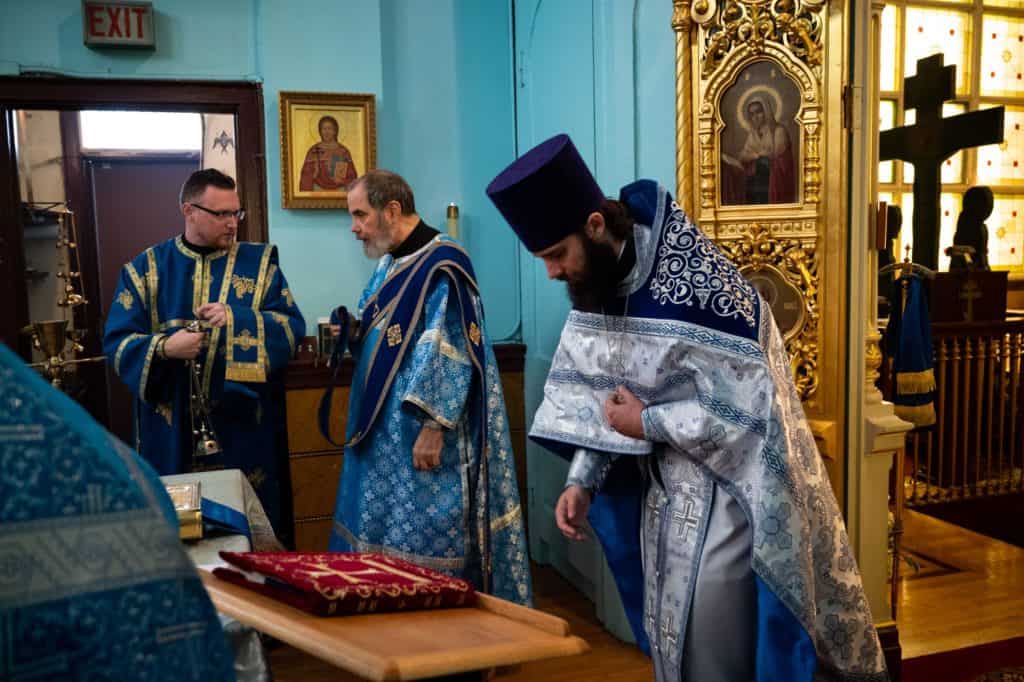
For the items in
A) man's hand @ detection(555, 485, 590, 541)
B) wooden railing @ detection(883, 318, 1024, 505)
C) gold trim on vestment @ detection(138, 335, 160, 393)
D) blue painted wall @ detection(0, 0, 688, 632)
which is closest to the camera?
man's hand @ detection(555, 485, 590, 541)

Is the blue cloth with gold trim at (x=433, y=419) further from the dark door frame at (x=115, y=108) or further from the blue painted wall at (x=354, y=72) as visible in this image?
the dark door frame at (x=115, y=108)

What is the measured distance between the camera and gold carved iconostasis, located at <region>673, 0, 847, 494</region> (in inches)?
109

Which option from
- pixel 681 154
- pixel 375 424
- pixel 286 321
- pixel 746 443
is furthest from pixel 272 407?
pixel 746 443

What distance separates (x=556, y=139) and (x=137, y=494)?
1453 mm

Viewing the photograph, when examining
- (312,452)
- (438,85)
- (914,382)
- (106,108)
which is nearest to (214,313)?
(312,452)

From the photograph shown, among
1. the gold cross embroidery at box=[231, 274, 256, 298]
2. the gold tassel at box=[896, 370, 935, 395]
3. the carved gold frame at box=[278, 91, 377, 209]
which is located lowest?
the gold tassel at box=[896, 370, 935, 395]

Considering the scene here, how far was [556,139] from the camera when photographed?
1933mm

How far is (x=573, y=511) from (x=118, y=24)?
3.45 meters

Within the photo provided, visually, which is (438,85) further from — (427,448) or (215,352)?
(427,448)

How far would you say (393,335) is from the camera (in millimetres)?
2979

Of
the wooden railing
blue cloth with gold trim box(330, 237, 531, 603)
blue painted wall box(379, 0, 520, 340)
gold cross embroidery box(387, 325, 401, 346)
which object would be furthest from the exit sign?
the wooden railing

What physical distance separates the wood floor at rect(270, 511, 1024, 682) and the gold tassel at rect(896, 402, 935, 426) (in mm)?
739

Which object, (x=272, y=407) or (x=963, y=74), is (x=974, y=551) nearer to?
(x=272, y=407)

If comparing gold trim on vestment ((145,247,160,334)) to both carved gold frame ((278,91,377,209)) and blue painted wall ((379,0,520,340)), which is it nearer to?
carved gold frame ((278,91,377,209))
